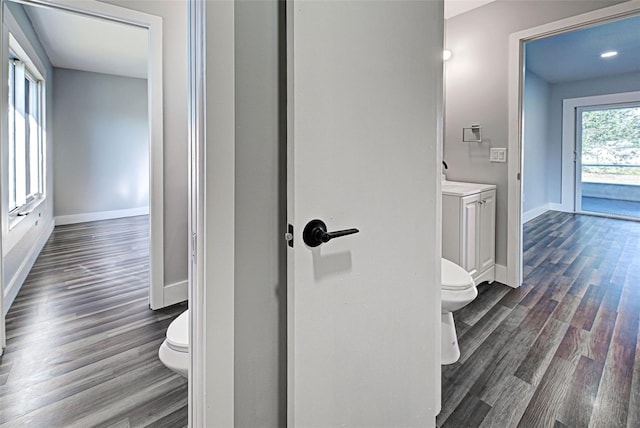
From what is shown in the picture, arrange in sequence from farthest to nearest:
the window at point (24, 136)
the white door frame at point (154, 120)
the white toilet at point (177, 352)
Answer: the window at point (24, 136) → the white door frame at point (154, 120) → the white toilet at point (177, 352)

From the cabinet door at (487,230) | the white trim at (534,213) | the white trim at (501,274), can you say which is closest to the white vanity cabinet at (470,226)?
the cabinet door at (487,230)

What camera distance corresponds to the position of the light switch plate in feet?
9.41

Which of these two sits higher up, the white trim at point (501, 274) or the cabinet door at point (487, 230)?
the cabinet door at point (487, 230)

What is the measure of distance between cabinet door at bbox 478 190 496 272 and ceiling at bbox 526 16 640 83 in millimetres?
2257

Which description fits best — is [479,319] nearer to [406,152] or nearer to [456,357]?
[456,357]

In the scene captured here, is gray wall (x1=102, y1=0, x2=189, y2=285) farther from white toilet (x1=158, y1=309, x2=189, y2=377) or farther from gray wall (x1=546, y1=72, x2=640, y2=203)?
gray wall (x1=546, y1=72, x2=640, y2=203)

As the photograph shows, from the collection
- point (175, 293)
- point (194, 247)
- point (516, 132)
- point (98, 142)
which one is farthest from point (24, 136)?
point (516, 132)

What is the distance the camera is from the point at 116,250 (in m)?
4.08

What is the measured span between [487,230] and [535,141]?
4055 mm

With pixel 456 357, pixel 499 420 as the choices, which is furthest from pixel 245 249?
pixel 456 357

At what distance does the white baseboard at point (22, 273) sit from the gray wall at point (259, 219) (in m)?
2.08

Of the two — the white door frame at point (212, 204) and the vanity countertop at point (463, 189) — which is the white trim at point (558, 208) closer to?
the vanity countertop at point (463, 189)

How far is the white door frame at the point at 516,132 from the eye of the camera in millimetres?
2586

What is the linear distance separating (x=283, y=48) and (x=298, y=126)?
0.26 meters
